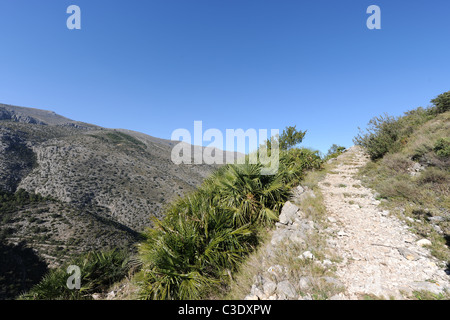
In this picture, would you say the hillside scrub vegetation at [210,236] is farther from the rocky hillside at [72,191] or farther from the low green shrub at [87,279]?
the rocky hillside at [72,191]

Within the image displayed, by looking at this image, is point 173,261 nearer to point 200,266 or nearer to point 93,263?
point 200,266

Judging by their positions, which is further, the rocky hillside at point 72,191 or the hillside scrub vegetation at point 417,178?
the rocky hillside at point 72,191

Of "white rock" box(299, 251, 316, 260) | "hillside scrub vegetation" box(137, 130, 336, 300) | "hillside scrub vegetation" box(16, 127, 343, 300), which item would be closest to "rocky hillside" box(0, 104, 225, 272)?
"hillside scrub vegetation" box(16, 127, 343, 300)

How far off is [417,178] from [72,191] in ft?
208

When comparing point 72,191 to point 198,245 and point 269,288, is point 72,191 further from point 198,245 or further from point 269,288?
point 269,288

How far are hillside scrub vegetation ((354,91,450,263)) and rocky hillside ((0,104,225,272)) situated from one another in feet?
126

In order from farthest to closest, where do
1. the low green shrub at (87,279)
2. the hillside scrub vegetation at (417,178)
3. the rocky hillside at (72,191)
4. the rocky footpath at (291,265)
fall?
the rocky hillside at (72,191)
the low green shrub at (87,279)
the hillside scrub vegetation at (417,178)
the rocky footpath at (291,265)

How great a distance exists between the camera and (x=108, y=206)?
158 feet

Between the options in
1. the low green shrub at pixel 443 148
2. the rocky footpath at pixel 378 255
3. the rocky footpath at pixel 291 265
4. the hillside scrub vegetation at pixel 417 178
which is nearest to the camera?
the rocky footpath at pixel 378 255

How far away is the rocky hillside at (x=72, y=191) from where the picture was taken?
3712cm

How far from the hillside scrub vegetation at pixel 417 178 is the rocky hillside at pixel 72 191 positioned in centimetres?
3846

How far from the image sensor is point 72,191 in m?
47.4

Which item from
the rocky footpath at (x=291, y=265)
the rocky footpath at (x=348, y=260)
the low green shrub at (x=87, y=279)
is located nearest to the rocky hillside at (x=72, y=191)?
the low green shrub at (x=87, y=279)
